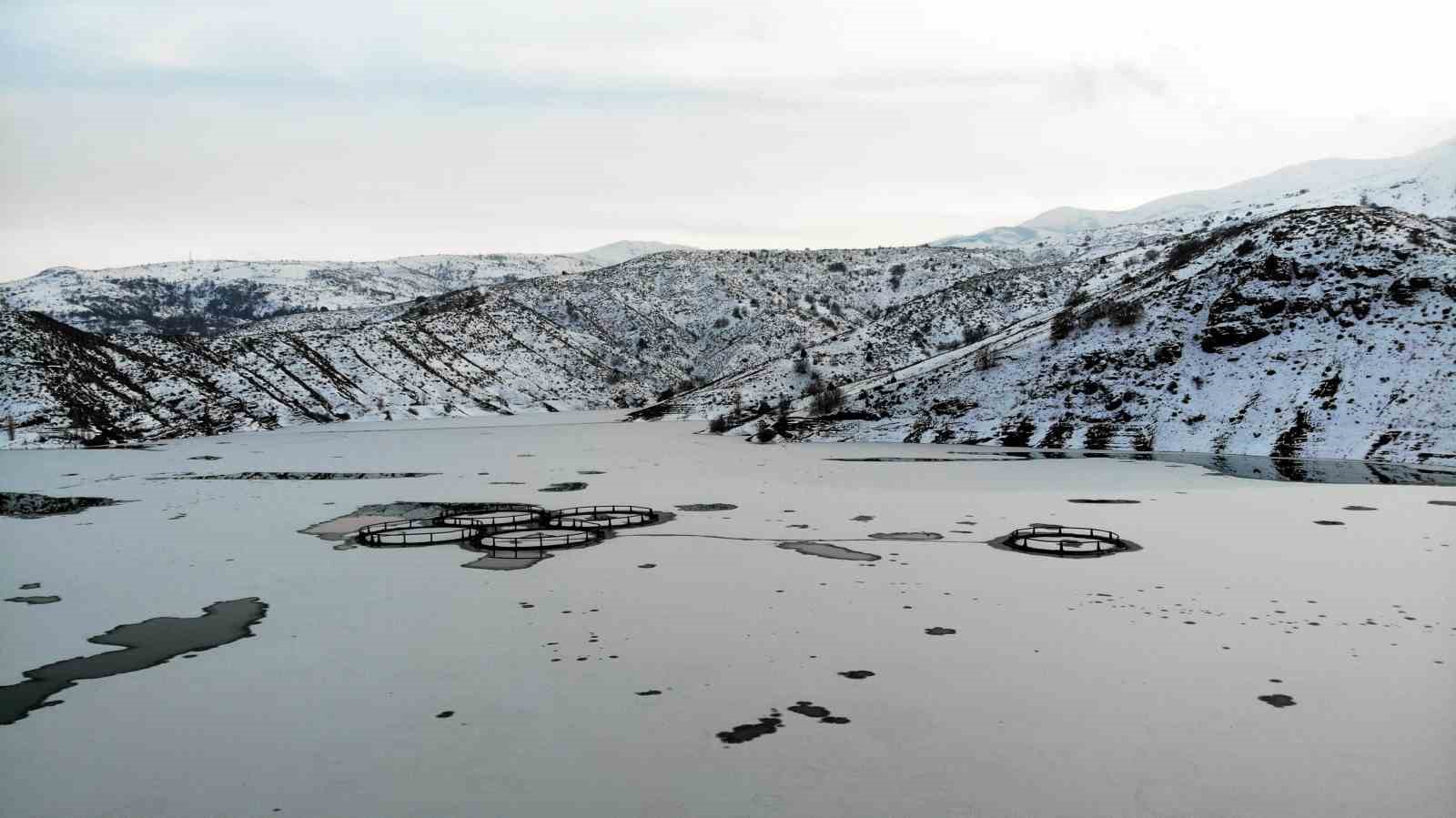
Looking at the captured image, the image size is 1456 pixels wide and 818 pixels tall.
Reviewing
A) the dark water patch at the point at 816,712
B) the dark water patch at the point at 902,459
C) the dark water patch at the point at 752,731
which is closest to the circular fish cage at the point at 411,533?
the dark water patch at the point at 816,712

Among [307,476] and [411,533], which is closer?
[411,533]

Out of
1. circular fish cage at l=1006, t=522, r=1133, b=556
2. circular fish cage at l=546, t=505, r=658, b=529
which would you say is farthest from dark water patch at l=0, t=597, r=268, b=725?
circular fish cage at l=1006, t=522, r=1133, b=556

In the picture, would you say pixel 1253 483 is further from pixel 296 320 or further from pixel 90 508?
pixel 296 320

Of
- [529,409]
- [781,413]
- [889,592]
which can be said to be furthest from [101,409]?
[889,592]

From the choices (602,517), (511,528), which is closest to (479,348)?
(602,517)

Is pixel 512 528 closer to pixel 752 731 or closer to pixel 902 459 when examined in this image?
pixel 752 731

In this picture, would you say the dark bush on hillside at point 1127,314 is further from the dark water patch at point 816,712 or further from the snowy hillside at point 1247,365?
the dark water patch at point 816,712
